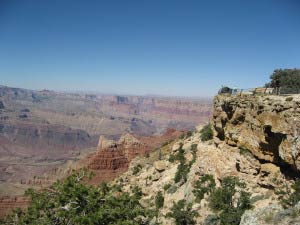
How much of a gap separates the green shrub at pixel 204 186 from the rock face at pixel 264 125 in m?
3.34

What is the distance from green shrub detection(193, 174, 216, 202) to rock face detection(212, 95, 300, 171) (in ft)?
11.0

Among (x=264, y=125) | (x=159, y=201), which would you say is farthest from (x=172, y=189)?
(x=264, y=125)

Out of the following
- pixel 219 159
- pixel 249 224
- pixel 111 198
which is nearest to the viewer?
pixel 249 224

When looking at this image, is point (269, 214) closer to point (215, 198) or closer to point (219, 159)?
point (215, 198)

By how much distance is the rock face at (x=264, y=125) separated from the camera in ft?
59.9

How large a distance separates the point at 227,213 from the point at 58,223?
33.4ft

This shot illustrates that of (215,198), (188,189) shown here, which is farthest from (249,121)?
(188,189)

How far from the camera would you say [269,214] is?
600 inches

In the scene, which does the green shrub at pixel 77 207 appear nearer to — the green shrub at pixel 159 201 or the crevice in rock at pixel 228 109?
the green shrub at pixel 159 201

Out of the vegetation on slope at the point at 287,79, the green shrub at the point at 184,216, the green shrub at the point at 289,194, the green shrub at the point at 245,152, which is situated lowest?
the green shrub at the point at 184,216

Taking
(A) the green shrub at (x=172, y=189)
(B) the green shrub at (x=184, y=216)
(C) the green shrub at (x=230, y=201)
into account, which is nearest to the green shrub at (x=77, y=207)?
(B) the green shrub at (x=184, y=216)

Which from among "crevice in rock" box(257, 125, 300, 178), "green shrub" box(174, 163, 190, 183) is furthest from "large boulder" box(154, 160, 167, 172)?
"crevice in rock" box(257, 125, 300, 178)

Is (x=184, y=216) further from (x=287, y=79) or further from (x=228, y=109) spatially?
(x=287, y=79)

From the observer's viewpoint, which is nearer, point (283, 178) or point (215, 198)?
point (283, 178)
